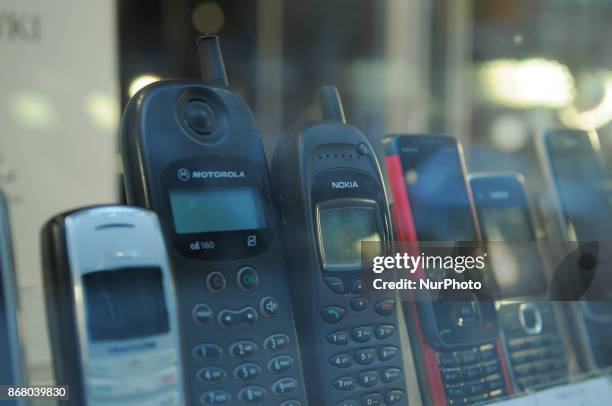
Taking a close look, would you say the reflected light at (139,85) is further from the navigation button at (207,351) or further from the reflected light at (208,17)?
the reflected light at (208,17)

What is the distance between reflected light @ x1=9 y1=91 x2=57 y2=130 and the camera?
0.78m

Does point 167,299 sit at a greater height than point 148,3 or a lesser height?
lesser

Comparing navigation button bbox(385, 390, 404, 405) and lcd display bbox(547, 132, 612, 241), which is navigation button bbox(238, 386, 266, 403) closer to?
navigation button bbox(385, 390, 404, 405)

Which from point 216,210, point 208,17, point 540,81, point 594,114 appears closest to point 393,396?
point 216,210

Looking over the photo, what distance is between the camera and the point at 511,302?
0.36 meters

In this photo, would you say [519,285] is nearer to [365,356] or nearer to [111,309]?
[365,356]

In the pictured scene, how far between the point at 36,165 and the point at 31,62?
0.11 m

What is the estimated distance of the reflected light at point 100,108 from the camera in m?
0.84

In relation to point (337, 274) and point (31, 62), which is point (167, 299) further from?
point (31, 62)

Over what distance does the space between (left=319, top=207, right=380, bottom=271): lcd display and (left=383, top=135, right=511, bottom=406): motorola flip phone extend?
0.10 ft

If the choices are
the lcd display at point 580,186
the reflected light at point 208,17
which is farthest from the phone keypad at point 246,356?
the reflected light at point 208,17

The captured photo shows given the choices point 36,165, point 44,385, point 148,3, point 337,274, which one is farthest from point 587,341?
point 148,3

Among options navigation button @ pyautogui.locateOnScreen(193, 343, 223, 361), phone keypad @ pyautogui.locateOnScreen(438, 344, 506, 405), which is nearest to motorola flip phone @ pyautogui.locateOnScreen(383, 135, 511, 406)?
phone keypad @ pyautogui.locateOnScreen(438, 344, 506, 405)

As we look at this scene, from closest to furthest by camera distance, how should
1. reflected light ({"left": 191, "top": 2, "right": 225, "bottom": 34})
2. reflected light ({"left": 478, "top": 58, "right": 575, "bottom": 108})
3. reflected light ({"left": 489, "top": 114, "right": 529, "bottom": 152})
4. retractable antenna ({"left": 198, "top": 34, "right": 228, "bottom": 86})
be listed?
1. retractable antenna ({"left": 198, "top": 34, "right": 228, "bottom": 86})
2. reflected light ({"left": 478, "top": 58, "right": 575, "bottom": 108})
3. reflected light ({"left": 489, "top": 114, "right": 529, "bottom": 152})
4. reflected light ({"left": 191, "top": 2, "right": 225, "bottom": 34})
